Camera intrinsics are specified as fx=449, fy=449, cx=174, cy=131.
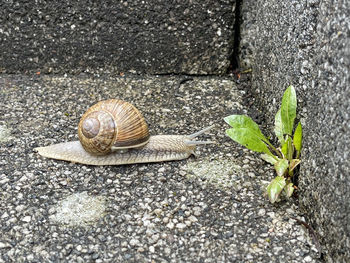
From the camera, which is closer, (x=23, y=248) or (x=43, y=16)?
(x=23, y=248)

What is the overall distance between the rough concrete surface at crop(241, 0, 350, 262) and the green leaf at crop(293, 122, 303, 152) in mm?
52

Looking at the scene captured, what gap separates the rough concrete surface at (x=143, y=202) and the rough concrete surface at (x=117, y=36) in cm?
48

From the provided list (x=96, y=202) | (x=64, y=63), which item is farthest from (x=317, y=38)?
(x=64, y=63)

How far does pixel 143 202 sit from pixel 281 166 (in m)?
0.78

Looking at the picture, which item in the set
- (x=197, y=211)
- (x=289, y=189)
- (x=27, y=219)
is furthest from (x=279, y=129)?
(x=27, y=219)

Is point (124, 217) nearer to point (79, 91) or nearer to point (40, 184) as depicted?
point (40, 184)

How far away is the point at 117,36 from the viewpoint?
356 centimetres

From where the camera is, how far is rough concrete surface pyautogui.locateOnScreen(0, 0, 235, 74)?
11.4 feet

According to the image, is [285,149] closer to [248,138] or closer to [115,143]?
[248,138]

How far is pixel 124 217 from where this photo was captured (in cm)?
233

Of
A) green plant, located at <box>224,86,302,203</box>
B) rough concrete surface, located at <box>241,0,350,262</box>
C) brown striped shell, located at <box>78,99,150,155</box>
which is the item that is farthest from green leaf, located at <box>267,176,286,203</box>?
brown striped shell, located at <box>78,99,150,155</box>

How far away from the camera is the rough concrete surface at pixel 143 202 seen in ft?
7.04

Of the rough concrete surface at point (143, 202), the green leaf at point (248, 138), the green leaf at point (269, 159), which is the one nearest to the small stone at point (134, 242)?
the rough concrete surface at point (143, 202)

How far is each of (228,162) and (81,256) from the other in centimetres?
107
